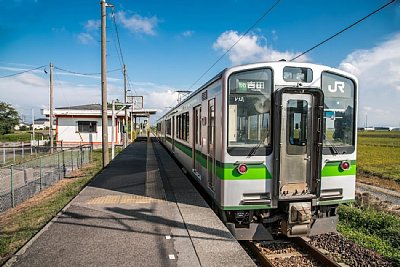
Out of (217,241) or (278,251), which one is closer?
(217,241)

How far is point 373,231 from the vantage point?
762 cm

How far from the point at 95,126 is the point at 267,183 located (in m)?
30.0

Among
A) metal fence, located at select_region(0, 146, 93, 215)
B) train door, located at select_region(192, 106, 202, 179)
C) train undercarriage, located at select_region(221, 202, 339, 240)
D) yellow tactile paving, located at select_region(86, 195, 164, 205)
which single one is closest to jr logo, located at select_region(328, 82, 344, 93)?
train undercarriage, located at select_region(221, 202, 339, 240)

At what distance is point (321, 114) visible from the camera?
18.5ft

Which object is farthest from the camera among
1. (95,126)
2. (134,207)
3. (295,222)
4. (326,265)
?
(95,126)

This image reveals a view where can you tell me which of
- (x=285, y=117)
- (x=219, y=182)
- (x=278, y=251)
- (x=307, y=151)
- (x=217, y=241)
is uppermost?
(x=285, y=117)

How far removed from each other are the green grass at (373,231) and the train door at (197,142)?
3546 mm

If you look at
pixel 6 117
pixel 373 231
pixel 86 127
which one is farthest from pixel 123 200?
pixel 6 117

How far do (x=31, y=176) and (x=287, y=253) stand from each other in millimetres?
10501

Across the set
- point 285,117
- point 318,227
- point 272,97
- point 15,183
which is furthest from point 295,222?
point 15,183

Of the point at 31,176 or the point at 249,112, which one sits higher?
the point at 249,112

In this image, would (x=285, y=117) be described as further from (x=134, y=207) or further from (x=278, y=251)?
(x=134, y=207)

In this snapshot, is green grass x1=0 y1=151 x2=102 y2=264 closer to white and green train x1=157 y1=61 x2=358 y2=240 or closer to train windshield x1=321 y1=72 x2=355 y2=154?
white and green train x1=157 y1=61 x2=358 y2=240

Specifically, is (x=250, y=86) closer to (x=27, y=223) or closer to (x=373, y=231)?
(x=373, y=231)
